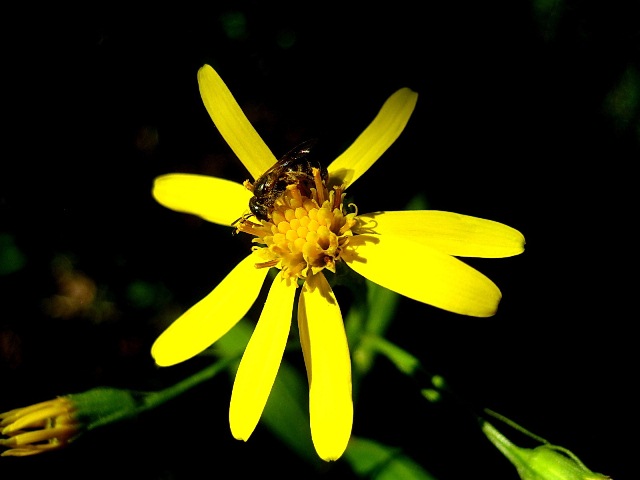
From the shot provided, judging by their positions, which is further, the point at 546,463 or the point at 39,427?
the point at 39,427

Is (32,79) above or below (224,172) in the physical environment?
above

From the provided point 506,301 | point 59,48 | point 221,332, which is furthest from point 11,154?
point 506,301

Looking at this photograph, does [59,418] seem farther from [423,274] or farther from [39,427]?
[423,274]

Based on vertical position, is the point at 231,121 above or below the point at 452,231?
above

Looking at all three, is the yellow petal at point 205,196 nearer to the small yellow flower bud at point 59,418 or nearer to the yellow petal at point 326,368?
the yellow petal at point 326,368

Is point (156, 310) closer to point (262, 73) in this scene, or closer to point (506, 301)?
point (262, 73)

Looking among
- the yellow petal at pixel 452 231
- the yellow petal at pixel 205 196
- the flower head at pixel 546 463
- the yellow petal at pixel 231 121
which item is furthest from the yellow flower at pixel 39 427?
the flower head at pixel 546 463

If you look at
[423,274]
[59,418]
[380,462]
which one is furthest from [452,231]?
[59,418]
